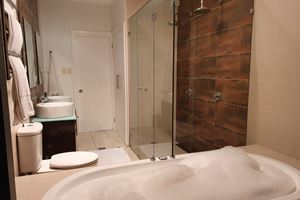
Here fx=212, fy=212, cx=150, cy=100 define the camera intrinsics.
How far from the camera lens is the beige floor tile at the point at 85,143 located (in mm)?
3270

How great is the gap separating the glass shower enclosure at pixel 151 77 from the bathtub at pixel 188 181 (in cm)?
115

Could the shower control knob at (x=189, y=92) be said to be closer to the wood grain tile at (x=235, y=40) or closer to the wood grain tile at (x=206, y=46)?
the wood grain tile at (x=206, y=46)

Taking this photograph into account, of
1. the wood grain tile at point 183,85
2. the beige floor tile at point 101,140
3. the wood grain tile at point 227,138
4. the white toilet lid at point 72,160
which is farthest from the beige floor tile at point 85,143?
the wood grain tile at point 227,138

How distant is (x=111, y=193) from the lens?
38.7 inches

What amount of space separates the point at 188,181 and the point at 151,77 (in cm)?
196

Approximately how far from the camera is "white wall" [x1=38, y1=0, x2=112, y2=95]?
3.68 metres

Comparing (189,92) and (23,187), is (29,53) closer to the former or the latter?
(23,187)

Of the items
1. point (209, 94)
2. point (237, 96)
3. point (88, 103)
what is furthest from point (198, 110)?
point (88, 103)

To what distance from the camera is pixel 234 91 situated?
77.9 inches

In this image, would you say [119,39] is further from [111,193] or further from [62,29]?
[111,193]

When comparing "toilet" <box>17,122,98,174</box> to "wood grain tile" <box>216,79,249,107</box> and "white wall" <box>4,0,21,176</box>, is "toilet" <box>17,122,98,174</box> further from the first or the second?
"wood grain tile" <box>216,79,249,107</box>

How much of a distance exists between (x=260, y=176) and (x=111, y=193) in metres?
0.81

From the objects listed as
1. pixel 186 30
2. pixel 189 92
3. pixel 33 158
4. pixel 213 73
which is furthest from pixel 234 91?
pixel 33 158

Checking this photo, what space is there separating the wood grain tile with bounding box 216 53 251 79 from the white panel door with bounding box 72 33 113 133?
2.56 metres
